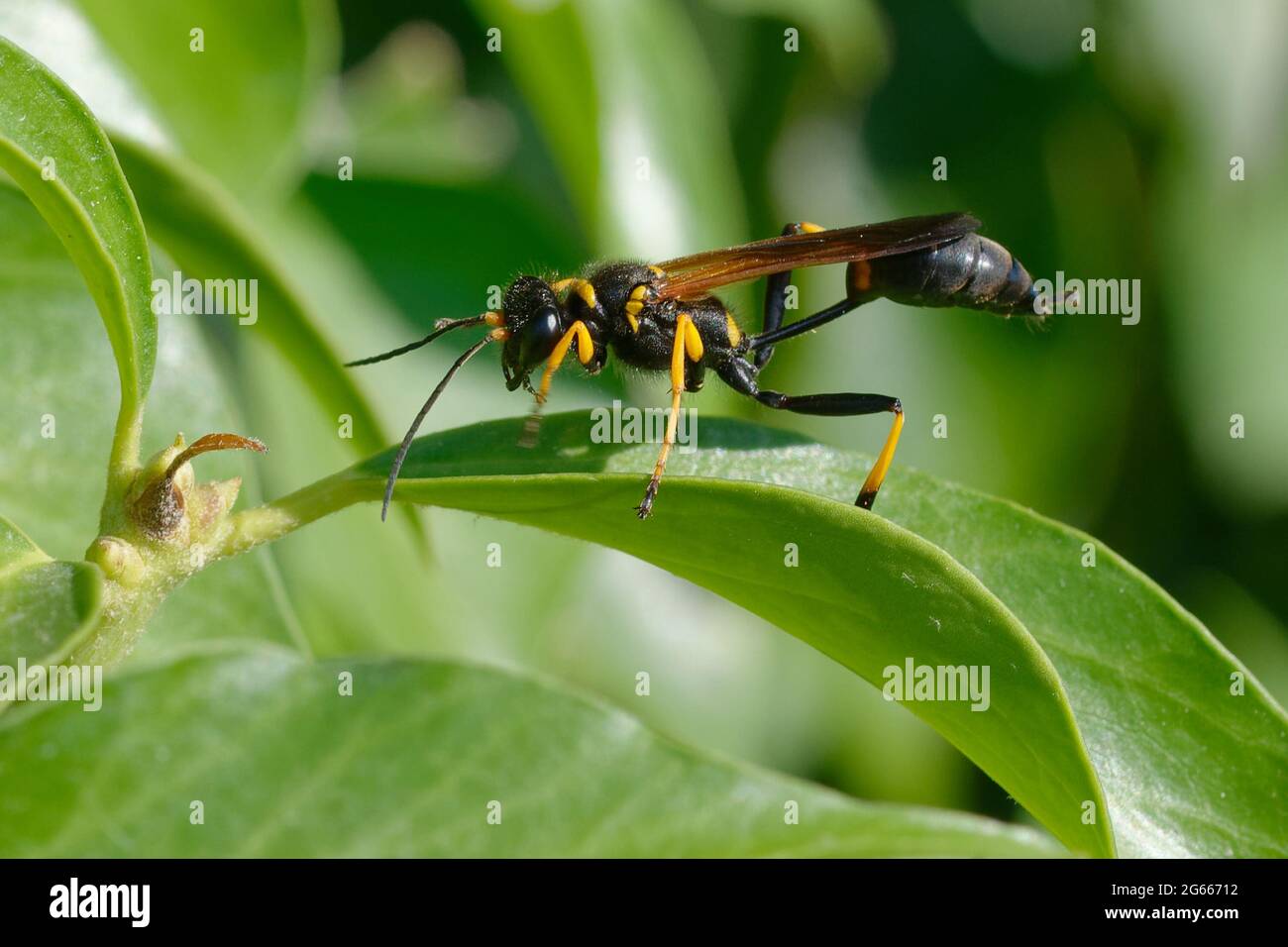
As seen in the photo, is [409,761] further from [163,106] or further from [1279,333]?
[1279,333]

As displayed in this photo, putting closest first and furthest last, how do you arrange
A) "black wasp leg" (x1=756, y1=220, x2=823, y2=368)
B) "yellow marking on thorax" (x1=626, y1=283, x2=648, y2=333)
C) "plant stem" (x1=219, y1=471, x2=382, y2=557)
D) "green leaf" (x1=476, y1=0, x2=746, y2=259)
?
"plant stem" (x1=219, y1=471, x2=382, y2=557), "yellow marking on thorax" (x1=626, y1=283, x2=648, y2=333), "black wasp leg" (x1=756, y1=220, x2=823, y2=368), "green leaf" (x1=476, y1=0, x2=746, y2=259)

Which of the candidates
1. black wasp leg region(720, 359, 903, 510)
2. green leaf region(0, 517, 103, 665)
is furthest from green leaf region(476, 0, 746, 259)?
green leaf region(0, 517, 103, 665)

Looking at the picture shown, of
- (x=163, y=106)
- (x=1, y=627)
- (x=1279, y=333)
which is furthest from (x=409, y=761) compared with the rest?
(x=1279, y=333)

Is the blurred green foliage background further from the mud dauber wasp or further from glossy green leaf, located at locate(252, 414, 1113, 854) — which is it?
glossy green leaf, located at locate(252, 414, 1113, 854)

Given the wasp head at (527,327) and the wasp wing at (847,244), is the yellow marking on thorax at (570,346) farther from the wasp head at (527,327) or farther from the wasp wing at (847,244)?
the wasp wing at (847,244)

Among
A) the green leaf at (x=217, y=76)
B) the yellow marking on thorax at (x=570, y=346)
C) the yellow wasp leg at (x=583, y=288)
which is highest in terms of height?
the green leaf at (x=217, y=76)

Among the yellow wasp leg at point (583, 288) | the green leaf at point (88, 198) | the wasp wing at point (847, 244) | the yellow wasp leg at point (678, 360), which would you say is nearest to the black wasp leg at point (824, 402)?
the yellow wasp leg at point (678, 360)
